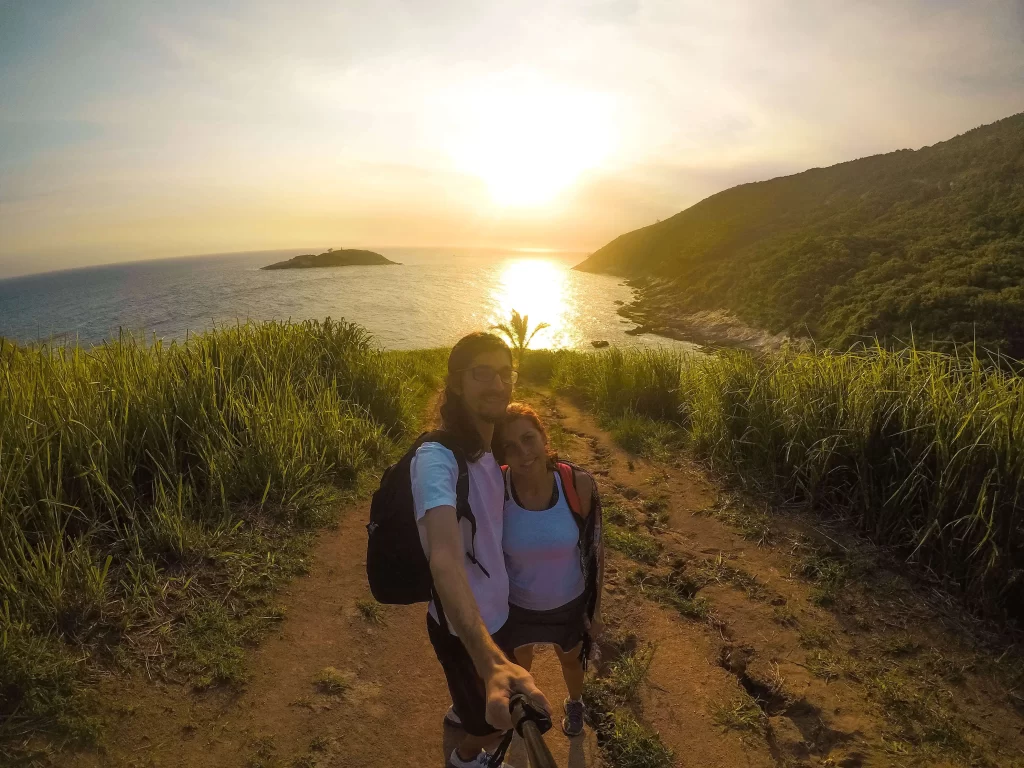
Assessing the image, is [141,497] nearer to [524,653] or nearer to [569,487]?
[524,653]

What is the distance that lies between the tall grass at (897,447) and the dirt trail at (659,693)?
2.39 feet

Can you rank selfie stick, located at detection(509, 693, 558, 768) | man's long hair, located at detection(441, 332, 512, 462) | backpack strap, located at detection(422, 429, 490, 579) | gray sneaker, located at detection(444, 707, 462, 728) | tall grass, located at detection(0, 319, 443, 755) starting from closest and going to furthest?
selfie stick, located at detection(509, 693, 558, 768) < backpack strap, located at detection(422, 429, 490, 579) < man's long hair, located at detection(441, 332, 512, 462) < gray sneaker, located at detection(444, 707, 462, 728) < tall grass, located at detection(0, 319, 443, 755)

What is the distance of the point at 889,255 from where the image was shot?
1364 inches

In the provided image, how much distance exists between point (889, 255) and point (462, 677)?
43.6 metres

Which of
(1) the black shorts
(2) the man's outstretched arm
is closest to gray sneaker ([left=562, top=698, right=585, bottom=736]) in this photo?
(1) the black shorts

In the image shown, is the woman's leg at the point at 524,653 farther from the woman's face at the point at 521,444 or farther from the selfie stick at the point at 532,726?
the selfie stick at the point at 532,726

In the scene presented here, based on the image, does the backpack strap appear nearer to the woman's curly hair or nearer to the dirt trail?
the woman's curly hair

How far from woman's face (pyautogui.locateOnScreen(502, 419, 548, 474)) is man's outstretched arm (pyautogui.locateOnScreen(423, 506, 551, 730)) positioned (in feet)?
2.11

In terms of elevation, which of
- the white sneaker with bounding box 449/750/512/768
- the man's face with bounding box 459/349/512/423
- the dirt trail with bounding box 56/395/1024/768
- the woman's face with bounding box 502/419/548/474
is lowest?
the dirt trail with bounding box 56/395/1024/768

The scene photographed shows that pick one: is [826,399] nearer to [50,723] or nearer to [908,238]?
[50,723]

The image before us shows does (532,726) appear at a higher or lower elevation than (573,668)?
higher

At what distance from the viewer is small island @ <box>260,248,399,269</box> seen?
268 ft

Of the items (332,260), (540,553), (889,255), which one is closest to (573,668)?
(540,553)

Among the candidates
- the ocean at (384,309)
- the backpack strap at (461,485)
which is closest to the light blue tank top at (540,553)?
the backpack strap at (461,485)
